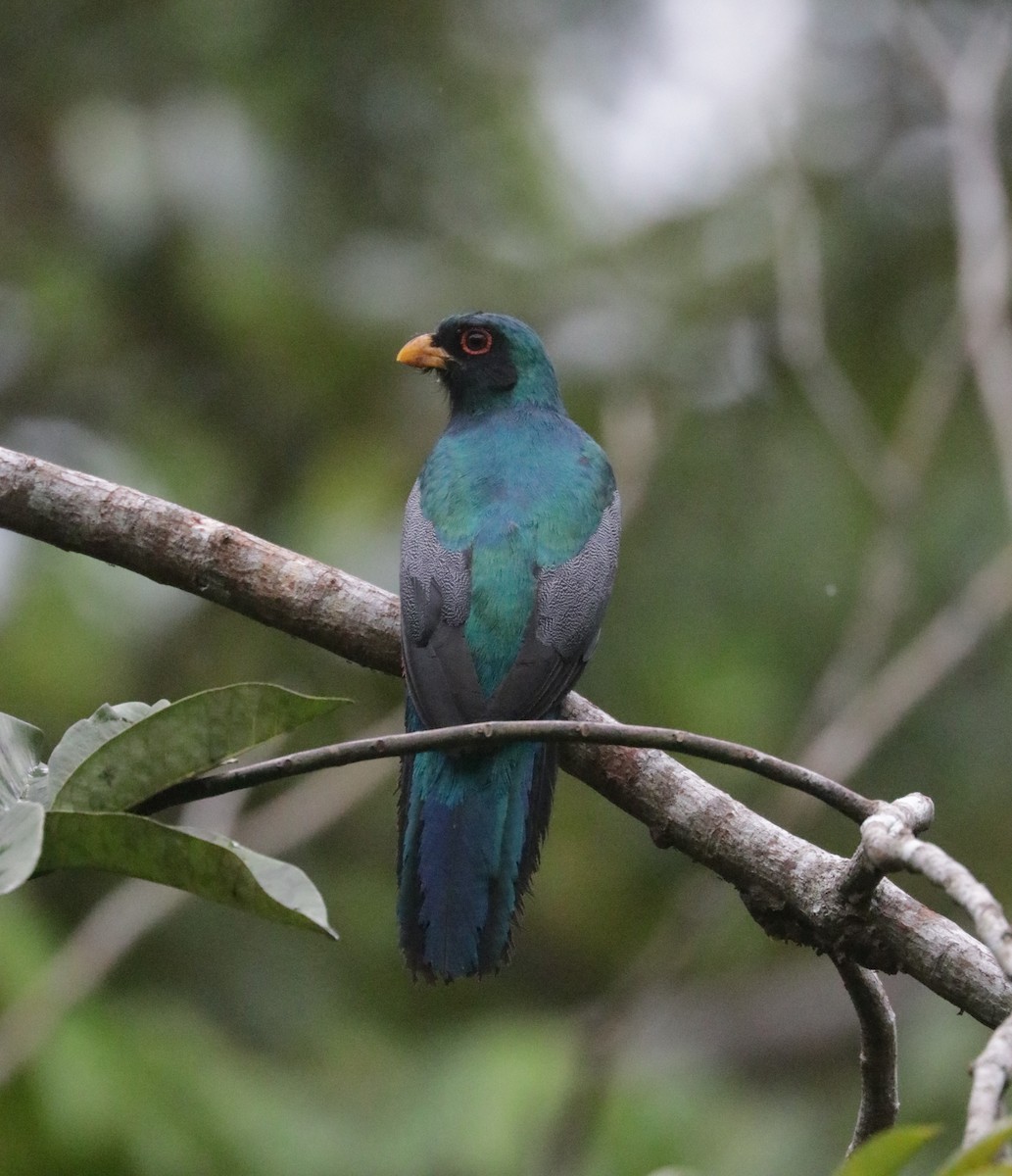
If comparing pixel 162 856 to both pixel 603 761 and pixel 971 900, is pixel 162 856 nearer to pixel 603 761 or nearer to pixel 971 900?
pixel 971 900

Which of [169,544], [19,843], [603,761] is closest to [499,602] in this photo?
[603,761]

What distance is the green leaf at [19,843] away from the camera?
190cm

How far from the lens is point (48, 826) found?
221cm

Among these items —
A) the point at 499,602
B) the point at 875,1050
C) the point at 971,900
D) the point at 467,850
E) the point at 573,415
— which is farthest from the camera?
the point at 573,415

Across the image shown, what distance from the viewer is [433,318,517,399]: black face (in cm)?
531

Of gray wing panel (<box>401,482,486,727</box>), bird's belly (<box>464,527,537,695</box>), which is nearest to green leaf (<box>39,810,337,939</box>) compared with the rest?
gray wing panel (<box>401,482,486,727</box>)

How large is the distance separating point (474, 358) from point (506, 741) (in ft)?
10.1

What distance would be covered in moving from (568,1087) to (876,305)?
15.5 feet

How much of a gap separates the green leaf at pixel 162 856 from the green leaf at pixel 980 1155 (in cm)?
93

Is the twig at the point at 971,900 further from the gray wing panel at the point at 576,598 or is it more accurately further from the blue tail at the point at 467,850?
the gray wing panel at the point at 576,598

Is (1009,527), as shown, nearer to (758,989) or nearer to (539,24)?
(758,989)

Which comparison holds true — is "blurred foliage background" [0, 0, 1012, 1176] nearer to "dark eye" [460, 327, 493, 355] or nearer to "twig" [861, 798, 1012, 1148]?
"dark eye" [460, 327, 493, 355]

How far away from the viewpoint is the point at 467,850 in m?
3.37

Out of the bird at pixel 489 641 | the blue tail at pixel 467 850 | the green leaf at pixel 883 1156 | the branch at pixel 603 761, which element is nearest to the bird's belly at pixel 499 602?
the bird at pixel 489 641
